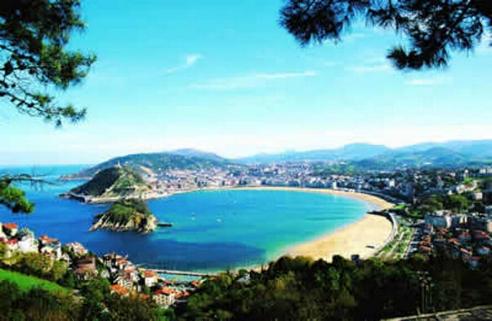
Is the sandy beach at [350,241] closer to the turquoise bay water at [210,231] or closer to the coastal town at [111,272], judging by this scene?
the turquoise bay water at [210,231]

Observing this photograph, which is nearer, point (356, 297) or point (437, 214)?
point (356, 297)

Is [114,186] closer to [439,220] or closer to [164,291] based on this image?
[439,220]

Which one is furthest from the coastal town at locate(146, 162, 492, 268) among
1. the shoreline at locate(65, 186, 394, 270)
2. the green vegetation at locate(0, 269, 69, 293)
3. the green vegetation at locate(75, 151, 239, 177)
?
the green vegetation at locate(75, 151, 239, 177)

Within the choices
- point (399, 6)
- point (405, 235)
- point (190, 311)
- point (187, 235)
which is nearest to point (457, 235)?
point (405, 235)

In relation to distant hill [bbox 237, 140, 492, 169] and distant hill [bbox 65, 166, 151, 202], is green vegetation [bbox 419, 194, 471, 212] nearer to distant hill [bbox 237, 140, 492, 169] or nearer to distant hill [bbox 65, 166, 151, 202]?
distant hill [bbox 65, 166, 151, 202]

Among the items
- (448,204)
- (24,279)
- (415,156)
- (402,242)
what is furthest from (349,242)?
(415,156)

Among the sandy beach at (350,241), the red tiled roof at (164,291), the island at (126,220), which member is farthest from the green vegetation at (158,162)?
the red tiled roof at (164,291)
